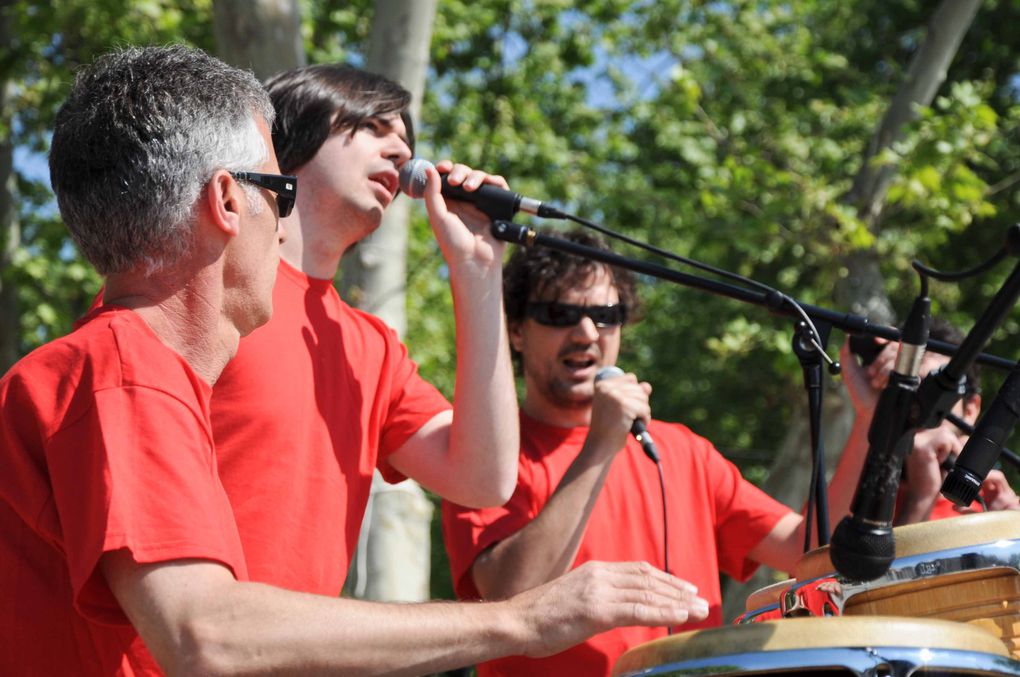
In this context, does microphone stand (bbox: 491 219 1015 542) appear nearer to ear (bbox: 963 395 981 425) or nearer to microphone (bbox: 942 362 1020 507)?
microphone (bbox: 942 362 1020 507)

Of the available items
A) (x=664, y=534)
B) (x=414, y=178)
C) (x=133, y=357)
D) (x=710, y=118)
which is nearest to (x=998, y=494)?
(x=664, y=534)

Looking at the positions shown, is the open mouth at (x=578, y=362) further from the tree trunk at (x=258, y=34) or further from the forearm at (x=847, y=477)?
the tree trunk at (x=258, y=34)

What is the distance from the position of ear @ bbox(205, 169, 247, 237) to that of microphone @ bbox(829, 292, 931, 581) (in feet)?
3.23

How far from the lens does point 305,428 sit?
2439 mm

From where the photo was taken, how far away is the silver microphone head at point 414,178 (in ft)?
8.68

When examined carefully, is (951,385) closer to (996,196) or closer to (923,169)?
(923,169)

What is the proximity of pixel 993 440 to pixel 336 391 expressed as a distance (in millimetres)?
1289

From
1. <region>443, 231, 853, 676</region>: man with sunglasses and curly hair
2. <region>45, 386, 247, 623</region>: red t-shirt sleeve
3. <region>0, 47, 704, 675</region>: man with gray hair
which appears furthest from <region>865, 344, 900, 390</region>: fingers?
<region>45, 386, 247, 623</region>: red t-shirt sleeve

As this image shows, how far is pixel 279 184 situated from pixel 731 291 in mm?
954

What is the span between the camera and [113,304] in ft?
6.08

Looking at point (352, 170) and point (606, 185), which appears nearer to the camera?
point (352, 170)

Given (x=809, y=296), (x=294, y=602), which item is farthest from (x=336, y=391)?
(x=809, y=296)

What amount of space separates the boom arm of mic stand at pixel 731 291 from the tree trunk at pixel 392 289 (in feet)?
8.44

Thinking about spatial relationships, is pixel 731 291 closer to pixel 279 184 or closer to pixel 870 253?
pixel 279 184
